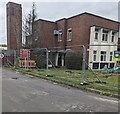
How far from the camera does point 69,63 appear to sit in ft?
78.6

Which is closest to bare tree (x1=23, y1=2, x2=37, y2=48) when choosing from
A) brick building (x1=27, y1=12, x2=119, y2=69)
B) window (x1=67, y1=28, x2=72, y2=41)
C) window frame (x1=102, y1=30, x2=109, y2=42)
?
brick building (x1=27, y1=12, x2=119, y2=69)

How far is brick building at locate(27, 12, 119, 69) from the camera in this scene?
25719 mm

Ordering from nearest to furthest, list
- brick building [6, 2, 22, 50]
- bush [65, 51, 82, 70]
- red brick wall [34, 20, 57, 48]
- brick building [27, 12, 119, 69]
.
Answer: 1. bush [65, 51, 82, 70]
2. brick building [27, 12, 119, 69]
3. red brick wall [34, 20, 57, 48]
4. brick building [6, 2, 22, 50]

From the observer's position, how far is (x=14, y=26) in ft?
98.3

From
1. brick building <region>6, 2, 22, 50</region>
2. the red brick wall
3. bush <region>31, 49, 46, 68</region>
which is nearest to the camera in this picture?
bush <region>31, 49, 46, 68</region>

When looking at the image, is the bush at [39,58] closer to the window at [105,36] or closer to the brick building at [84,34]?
the brick building at [84,34]

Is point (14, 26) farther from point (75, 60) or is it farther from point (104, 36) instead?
point (104, 36)

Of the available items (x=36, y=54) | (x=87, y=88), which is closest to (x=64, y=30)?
(x=36, y=54)

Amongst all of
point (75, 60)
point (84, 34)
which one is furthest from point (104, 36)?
point (75, 60)

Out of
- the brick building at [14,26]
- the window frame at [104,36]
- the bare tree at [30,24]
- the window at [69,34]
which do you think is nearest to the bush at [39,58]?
the bare tree at [30,24]

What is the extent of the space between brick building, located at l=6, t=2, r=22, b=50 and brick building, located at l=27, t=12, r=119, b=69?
3.39 meters

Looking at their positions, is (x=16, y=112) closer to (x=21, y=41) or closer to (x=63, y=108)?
(x=63, y=108)

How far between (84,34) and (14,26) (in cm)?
1211

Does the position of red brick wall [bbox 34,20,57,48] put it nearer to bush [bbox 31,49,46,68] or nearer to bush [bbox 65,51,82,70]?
bush [bbox 31,49,46,68]
